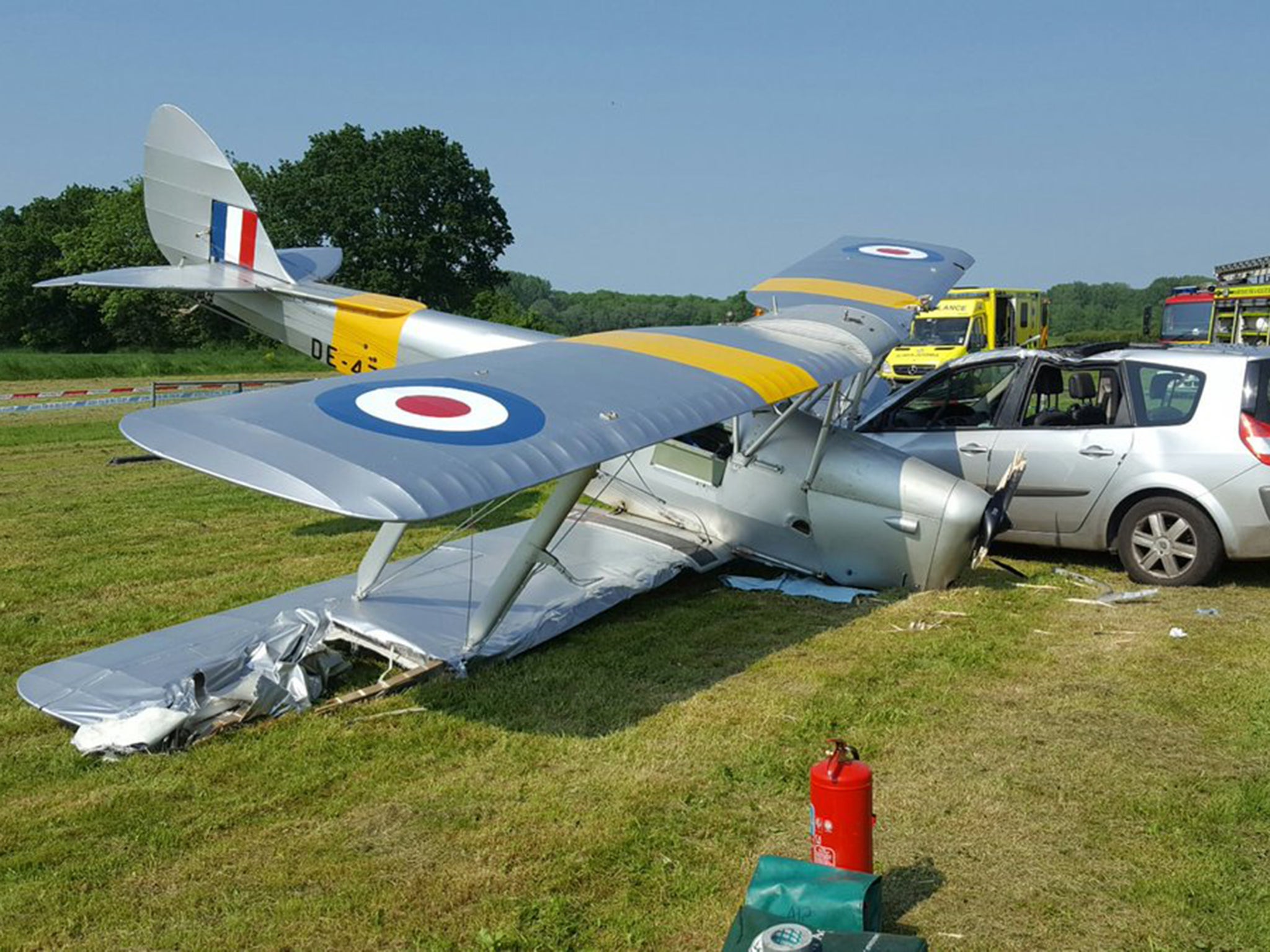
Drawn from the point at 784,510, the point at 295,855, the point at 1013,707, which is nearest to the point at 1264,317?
the point at 784,510

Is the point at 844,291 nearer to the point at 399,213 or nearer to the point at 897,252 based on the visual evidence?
the point at 897,252

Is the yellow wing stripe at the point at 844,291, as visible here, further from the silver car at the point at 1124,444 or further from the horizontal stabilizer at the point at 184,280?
the horizontal stabilizer at the point at 184,280

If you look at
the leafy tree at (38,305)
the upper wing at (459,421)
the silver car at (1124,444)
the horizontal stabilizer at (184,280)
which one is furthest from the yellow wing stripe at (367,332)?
the leafy tree at (38,305)

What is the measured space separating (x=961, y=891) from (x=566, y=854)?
1.32 m

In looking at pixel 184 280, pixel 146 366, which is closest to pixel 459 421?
pixel 184 280

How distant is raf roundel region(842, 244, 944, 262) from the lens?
11.9 metres

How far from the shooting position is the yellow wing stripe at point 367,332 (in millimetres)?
9539

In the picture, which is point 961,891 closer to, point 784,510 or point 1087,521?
point 784,510

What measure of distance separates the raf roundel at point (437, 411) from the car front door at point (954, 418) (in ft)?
14.3

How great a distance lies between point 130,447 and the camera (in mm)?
17203

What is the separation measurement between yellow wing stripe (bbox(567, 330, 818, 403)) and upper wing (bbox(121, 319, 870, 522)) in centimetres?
1

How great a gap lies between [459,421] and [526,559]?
130 centimetres

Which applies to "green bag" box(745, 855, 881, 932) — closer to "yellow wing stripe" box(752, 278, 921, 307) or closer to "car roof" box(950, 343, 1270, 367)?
"car roof" box(950, 343, 1270, 367)

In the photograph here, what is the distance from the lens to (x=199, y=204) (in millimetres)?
11086
